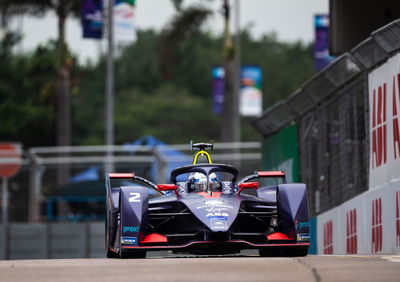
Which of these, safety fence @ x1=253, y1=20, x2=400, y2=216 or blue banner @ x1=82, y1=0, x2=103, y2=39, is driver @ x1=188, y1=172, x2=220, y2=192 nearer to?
safety fence @ x1=253, y1=20, x2=400, y2=216

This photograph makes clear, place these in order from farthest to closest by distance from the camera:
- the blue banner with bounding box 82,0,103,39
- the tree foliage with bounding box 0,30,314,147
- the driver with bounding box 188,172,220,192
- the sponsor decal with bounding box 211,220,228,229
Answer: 1. the tree foliage with bounding box 0,30,314,147
2. the blue banner with bounding box 82,0,103,39
3. the driver with bounding box 188,172,220,192
4. the sponsor decal with bounding box 211,220,228,229

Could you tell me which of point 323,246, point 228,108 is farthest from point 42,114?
point 323,246

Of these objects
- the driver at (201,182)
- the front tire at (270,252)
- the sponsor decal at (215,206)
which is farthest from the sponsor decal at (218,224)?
the front tire at (270,252)

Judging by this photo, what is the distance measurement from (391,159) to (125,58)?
9957 centimetres

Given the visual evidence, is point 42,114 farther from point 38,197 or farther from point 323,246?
point 323,246

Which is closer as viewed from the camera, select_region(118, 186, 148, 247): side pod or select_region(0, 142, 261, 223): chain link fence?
select_region(118, 186, 148, 247): side pod


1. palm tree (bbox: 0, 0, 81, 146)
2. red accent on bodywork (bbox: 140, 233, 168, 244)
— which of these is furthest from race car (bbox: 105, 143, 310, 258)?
palm tree (bbox: 0, 0, 81, 146)

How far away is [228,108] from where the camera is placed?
39.2 metres

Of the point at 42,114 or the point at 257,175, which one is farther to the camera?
the point at 42,114

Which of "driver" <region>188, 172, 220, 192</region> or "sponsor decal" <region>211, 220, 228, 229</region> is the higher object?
"driver" <region>188, 172, 220, 192</region>

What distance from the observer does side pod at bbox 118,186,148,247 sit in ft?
43.0

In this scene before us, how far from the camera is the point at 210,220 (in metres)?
12.8

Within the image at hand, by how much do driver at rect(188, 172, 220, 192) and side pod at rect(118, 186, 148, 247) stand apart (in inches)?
28.7

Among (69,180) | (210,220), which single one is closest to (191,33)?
(69,180)
